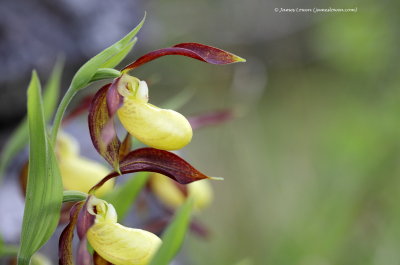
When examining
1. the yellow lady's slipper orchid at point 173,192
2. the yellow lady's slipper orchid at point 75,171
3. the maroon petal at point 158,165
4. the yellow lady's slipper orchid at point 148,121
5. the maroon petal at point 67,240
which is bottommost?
the yellow lady's slipper orchid at point 173,192

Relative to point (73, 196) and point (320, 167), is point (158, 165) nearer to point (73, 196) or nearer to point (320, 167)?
point (73, 196)

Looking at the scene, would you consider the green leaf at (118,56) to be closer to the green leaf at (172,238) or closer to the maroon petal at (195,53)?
the maroon petal at (195,53)

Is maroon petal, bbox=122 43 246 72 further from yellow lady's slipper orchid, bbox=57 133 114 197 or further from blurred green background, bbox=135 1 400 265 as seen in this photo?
blurred green background, bbox=135 1 400 265

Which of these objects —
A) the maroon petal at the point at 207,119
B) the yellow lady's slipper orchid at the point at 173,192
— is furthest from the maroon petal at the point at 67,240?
the yellow lady's slipper orchid at the point at 173,192

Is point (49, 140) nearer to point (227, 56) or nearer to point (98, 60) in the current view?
point (98, 60)

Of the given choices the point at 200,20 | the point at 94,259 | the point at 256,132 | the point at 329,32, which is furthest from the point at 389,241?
the point at 200,20

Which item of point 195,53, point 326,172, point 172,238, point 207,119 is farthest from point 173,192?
point 326,172
